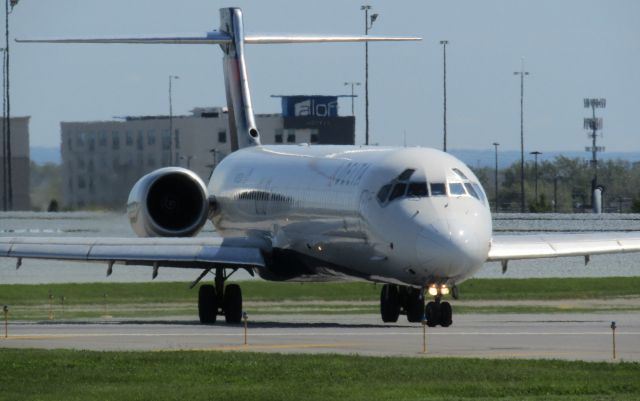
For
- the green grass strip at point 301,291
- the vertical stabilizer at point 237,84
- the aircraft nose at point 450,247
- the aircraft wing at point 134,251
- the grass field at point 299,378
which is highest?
the vertical stabilizer at point 237,84

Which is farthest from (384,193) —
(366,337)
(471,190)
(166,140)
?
(166,140)

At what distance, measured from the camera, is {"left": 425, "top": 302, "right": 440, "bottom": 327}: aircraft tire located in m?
36.7

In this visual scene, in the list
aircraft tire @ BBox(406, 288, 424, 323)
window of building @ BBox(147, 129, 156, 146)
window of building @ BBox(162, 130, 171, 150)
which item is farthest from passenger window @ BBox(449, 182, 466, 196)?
window of building @ BBox(162, 130, 171, 150)

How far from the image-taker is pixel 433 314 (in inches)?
1447

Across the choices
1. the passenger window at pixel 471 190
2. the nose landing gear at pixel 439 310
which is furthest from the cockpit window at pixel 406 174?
the nose landing gear at pixel 439 310

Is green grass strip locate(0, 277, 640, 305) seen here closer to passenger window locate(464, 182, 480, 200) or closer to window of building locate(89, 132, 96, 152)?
window of building locate(89, 132, 96, 152)

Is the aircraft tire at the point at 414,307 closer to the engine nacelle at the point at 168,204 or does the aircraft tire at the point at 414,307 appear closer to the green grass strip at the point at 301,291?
the engine nacelle at the point at 168,204

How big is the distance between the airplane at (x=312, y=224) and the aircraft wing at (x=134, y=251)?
4 centimetres

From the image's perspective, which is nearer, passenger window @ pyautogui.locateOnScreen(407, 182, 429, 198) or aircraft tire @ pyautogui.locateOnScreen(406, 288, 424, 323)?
passenger window @ pyautogui.locateOnScreen(407, 182, 429, 198)

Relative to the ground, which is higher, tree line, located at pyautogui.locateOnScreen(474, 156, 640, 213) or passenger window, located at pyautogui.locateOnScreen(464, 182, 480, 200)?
passenger window, located at pyautogui.locateOnScreen(464, 182, 480, 200)

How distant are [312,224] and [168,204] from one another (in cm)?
676

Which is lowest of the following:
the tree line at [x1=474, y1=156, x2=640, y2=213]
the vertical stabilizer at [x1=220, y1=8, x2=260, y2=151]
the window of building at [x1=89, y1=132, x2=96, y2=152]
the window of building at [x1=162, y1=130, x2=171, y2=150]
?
the tree line at [x1=474, y1=156, x2=640, y2=213]

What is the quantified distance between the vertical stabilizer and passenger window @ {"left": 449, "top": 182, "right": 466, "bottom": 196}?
15.9 metres

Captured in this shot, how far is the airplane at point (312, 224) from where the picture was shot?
36.3 m
